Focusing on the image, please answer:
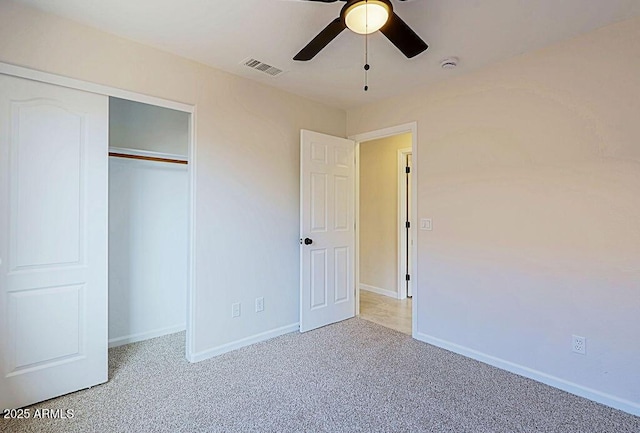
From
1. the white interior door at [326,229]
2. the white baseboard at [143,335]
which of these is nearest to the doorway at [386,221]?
the white interior door at [326,229]

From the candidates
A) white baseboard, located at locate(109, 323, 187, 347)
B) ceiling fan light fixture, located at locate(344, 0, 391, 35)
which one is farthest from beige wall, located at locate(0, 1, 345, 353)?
ceiling fan light fixture, located at locate(344, 0, 391, 35)

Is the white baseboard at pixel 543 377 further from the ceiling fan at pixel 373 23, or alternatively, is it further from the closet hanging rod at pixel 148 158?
the closet hanging rod at pixel 148 158

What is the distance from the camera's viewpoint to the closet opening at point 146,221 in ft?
9.84

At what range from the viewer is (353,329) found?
11.4 ft

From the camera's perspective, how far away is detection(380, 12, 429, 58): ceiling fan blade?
5.10 feet

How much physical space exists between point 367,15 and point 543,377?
2724 millimetres

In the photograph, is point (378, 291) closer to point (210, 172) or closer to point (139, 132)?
point (210, 172)

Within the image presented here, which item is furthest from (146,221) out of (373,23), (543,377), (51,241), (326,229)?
(543,377)

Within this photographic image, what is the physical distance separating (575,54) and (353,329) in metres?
2.99

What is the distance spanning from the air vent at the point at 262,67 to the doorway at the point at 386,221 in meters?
1.98

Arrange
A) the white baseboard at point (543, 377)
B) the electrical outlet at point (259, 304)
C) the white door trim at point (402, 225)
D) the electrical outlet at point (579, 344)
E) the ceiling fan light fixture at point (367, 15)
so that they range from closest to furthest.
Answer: the ceiling fan light fixture at point (367, 15) < the white baseboard at point (543, 377) < the electrical outlet at point (579, 344) < the electrical outlet at point (259, 304) < the white door trim at point (402, 225)

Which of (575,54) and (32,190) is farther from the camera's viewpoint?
(575,54)

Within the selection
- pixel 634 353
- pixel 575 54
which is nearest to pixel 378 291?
pixel 634 353

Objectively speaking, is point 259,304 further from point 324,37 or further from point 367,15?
point 367,15
